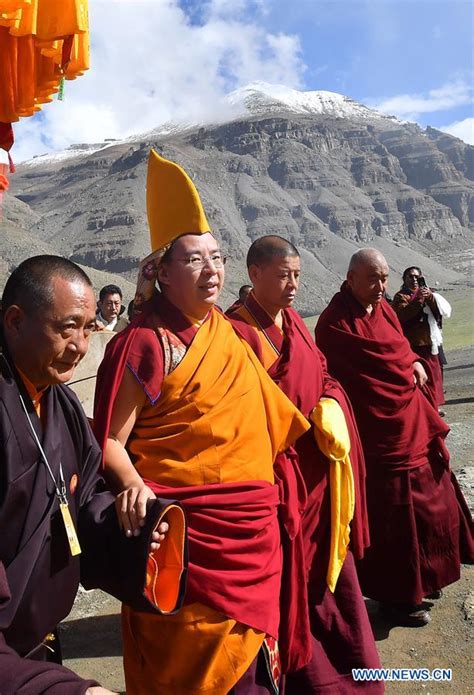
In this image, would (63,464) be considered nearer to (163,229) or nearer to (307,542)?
(163,229)

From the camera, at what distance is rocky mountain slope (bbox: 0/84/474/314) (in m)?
76.3

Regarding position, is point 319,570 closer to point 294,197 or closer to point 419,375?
point 419,375

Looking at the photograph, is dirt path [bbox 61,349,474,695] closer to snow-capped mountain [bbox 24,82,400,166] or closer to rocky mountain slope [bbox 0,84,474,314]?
rocky mountain slope [bbox 0,84,474,314]

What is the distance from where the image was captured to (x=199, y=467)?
2330 millimetres

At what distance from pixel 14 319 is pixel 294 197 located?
330ft

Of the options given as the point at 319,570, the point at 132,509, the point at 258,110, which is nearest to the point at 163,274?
the point at 132,509

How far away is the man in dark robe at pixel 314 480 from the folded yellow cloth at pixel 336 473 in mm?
20

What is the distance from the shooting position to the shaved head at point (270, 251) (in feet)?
10.5

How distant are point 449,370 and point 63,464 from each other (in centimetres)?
1536

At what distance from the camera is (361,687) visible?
2.88 m

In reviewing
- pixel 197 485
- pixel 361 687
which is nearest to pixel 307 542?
pixel 361 687

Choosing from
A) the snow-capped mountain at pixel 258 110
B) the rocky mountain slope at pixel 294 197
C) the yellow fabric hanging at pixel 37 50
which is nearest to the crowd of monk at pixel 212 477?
the yellow fabric hanging at pixel 37 50

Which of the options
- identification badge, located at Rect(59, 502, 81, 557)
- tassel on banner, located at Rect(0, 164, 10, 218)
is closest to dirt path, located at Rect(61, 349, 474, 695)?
identification badge, located at Rect(59, 502, 81, 557)

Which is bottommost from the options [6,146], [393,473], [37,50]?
[393,473]
